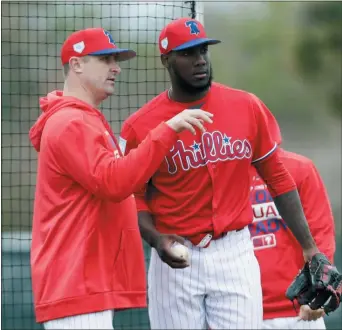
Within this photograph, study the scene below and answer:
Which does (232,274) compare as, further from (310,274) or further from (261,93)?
(261,93)

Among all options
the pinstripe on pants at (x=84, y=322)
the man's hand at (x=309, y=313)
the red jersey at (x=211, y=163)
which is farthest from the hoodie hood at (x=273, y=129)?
the pinstripe on pants at (x=84, y=322)

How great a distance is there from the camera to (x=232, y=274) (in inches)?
191

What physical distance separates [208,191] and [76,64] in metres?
0.94

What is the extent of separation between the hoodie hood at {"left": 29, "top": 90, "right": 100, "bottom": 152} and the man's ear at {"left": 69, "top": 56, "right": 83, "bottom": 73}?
0.43ft

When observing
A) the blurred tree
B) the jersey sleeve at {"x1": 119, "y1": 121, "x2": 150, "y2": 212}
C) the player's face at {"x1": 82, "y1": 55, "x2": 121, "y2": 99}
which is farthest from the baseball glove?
the blurred tree

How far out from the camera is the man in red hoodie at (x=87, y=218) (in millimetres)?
3988

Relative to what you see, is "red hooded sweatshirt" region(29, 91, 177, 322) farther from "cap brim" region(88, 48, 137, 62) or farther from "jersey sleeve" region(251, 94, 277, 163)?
"jersey sleeve" region(251, 94, 277, 163)

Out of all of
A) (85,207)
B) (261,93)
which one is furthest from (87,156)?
(261,93)

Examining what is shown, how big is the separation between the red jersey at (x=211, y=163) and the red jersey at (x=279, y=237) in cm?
52

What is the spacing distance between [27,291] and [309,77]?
40.9 feet

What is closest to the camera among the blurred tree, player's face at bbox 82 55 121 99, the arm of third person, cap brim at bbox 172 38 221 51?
player's face at bbox 82 55 121 99

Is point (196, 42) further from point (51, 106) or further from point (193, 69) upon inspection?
point (51, 106)

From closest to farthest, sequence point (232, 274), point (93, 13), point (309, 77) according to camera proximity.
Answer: point (232, 274)
point (93, 13)
point (309, 77)

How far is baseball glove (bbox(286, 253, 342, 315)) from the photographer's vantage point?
483 centimetres
